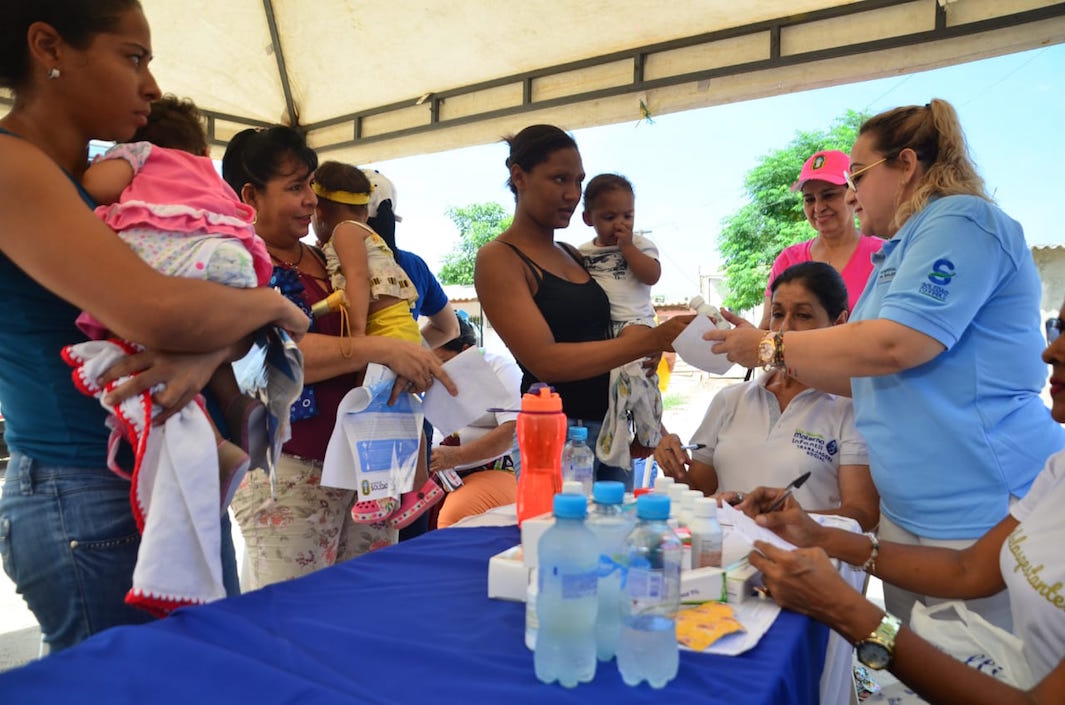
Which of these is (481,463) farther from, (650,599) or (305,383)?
A: (650,599)

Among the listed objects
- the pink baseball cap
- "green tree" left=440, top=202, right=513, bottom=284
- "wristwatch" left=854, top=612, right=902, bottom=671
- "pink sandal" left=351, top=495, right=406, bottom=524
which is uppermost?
"green tree" left=440, top=202, right=513, bottom=284

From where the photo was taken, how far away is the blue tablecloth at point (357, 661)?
782 millimetres

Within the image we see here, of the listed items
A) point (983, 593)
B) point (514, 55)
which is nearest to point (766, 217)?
point (514, 55)

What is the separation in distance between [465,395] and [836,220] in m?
2.08

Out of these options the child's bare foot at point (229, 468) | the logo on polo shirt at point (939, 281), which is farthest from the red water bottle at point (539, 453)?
the logo on polo shirt at point (939, 281)

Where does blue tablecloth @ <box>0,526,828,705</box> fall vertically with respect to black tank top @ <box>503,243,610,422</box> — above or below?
below

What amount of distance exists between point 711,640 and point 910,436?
1025 mm

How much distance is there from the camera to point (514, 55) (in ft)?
12.2

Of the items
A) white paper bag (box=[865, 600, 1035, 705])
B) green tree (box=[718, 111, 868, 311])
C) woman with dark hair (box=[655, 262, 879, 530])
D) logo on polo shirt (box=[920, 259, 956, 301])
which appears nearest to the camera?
white paper bag (box=[865, 600, 1035, 705])

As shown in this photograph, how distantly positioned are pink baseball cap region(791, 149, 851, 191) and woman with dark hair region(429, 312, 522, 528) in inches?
63.7

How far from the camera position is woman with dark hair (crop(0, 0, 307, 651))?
3.33 feet

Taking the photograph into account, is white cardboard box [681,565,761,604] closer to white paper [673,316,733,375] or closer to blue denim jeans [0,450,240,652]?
blue denim jeans [0,450,240,652]

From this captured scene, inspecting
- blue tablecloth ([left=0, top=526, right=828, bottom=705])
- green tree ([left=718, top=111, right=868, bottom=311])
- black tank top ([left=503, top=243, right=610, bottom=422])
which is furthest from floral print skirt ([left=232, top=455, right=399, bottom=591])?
green tree ([left=718, top=111, right=868, bottom=311])

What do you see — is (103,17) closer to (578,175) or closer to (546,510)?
(546,510)
